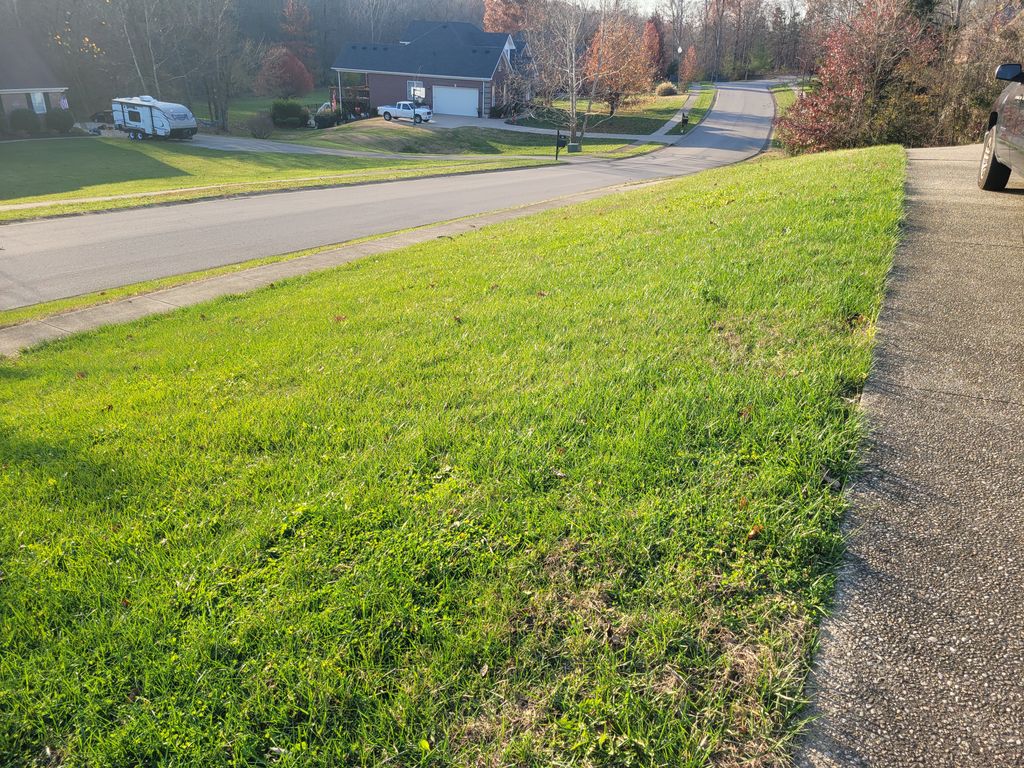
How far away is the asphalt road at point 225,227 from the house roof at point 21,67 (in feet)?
120

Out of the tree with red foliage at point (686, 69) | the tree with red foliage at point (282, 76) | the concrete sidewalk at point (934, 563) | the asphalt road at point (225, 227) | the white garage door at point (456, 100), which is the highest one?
the tree with red foliage at point (686, 69)

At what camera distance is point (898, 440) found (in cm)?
352

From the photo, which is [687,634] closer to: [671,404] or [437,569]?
[437,569]

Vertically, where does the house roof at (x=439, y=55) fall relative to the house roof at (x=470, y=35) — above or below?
below

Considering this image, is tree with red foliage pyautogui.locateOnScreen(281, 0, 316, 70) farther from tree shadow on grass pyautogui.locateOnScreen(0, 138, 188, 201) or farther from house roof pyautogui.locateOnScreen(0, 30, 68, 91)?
tree shadow on grass pyautogui.locateOnScreen(0, 138, 188, 201)

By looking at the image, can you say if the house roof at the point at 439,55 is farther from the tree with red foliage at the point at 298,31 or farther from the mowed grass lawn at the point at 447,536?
the mowed grass lawn at the point at 447,536

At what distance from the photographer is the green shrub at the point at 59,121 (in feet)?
153

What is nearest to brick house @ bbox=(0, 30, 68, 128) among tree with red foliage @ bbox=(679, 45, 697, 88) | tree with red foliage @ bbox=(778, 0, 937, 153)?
tree with red foliage @ bbox=(778, 0, 937, 153)

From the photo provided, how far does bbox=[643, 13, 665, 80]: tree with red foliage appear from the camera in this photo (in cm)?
7656

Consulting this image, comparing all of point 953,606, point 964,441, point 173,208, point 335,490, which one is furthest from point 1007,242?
→ point 173,208

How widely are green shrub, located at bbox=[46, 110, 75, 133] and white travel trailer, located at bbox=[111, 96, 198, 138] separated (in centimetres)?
578

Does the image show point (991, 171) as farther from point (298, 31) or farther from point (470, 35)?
point (298, 31)

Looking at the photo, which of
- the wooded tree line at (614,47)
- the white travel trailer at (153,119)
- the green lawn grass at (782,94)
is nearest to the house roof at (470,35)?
the wooded tree line at (614,47)

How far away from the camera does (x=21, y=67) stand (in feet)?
152
